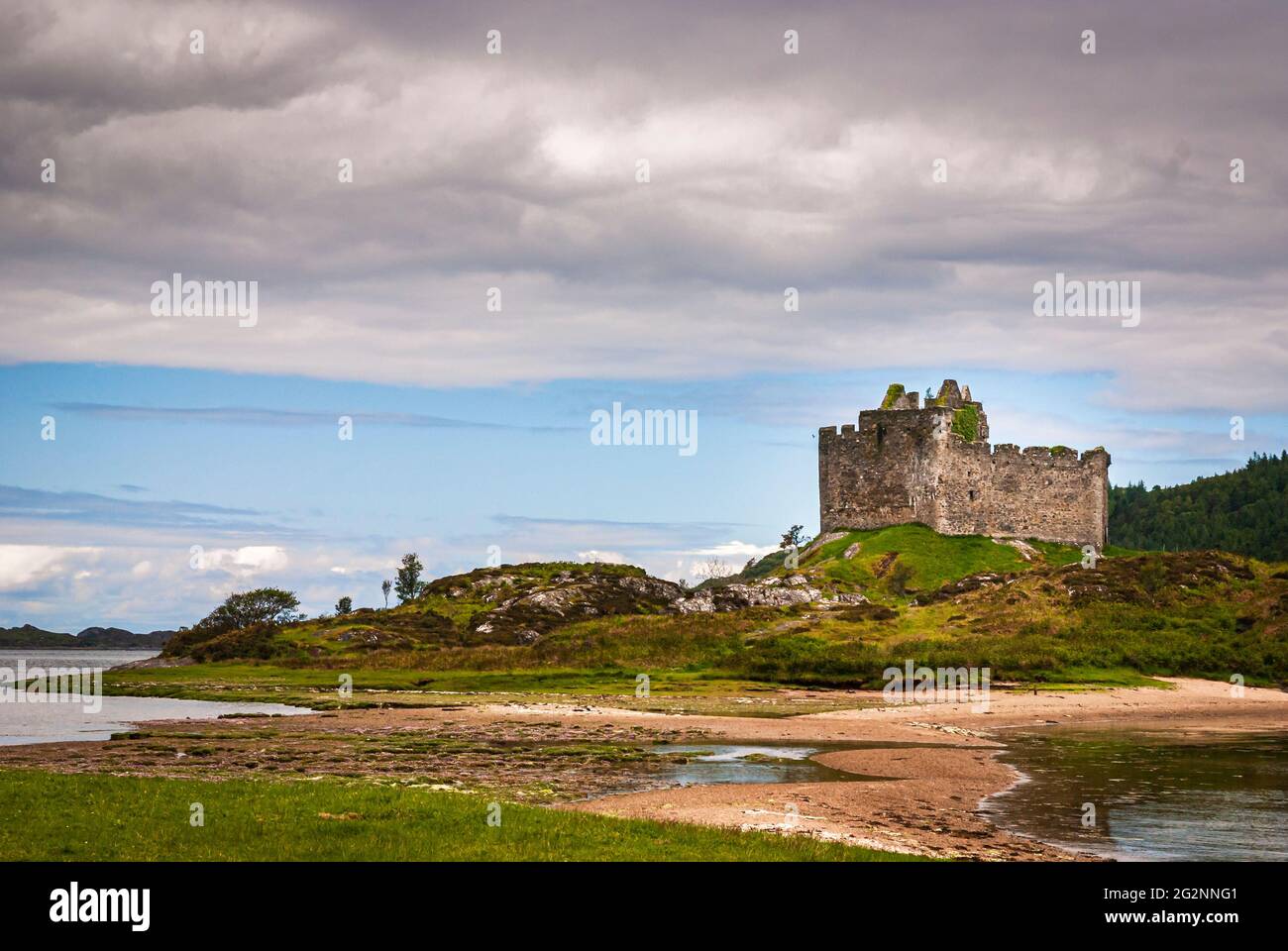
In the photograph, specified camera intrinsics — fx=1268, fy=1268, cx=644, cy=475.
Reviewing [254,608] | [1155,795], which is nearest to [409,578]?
[254,608]

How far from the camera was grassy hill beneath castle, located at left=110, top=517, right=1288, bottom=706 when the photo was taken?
243ft

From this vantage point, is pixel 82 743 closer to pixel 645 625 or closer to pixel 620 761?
pixel 620 761

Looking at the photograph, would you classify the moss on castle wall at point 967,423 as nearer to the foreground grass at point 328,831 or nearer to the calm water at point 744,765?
the calm water at point 744,765

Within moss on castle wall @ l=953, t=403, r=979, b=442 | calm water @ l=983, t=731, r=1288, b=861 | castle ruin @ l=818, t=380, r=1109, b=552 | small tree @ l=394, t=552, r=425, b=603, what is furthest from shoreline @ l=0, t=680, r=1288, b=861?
small tree @ l=394, t=552, r=425, b=603

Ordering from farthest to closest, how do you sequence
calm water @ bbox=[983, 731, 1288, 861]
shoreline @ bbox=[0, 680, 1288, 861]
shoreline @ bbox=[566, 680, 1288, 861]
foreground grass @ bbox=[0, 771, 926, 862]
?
shoreline @ bbox=[0, 680, 1288, 861] < shoreline @ bbox=[566, 680, 1288, 861] < calm water @ bbox=[983, 731, 1288, 861] < foreground grass @ bbox=[0, 771, 926, 862]

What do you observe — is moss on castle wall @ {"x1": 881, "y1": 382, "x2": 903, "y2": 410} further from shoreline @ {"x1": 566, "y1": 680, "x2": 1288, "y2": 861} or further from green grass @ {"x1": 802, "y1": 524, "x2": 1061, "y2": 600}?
shoreline @ {"x1": 566, "y1": 680, "x2": 1288, "y2": 861}

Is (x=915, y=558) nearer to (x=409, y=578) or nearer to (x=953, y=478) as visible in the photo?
(x=953, y=478)

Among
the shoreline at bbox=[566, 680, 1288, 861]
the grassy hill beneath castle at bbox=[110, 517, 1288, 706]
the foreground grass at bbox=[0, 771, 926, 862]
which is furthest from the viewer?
the grassy hill beneath castle at bbox=[110, 517, 1288, 706]

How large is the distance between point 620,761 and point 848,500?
72.8 m

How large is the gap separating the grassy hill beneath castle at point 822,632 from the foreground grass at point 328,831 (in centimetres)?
3957

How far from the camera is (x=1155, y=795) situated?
3200 cm

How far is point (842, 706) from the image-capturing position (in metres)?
60.8

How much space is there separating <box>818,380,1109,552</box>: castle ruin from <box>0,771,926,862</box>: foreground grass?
82.7 m
